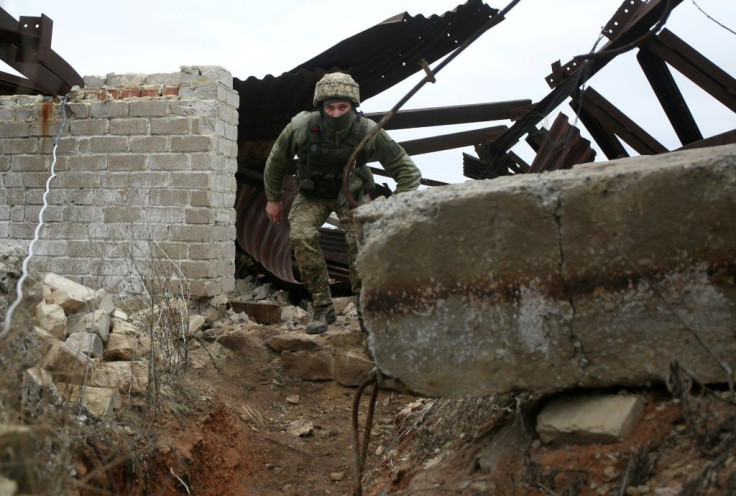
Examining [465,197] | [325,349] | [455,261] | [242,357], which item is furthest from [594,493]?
[242,357]

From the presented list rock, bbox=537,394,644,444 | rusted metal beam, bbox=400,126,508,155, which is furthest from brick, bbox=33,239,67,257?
rock, bbox=537,394,644,444

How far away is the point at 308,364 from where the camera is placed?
552 cm

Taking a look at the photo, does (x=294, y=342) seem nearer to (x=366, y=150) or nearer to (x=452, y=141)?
(x=366, y=150)

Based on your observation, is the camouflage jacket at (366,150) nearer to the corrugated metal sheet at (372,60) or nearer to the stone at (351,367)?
the stone at (351,367)

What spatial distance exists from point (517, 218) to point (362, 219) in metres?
0.52

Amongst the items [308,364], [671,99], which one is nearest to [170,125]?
[308,364]

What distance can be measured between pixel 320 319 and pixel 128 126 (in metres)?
2.14

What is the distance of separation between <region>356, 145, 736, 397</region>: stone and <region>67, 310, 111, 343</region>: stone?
230 centimetres

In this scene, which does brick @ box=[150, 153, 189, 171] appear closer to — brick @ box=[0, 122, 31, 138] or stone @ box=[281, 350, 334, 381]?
brick @ box=[0, 122, 31, 138]

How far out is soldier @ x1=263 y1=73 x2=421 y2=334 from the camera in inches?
193

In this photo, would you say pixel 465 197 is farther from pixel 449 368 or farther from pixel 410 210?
pixel 449 368

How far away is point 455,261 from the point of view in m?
2.50

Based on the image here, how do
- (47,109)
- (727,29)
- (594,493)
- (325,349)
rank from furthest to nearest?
(47,109) → (325,349) → (727,29) → (594,493)

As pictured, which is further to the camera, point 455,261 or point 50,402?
point 50,402
